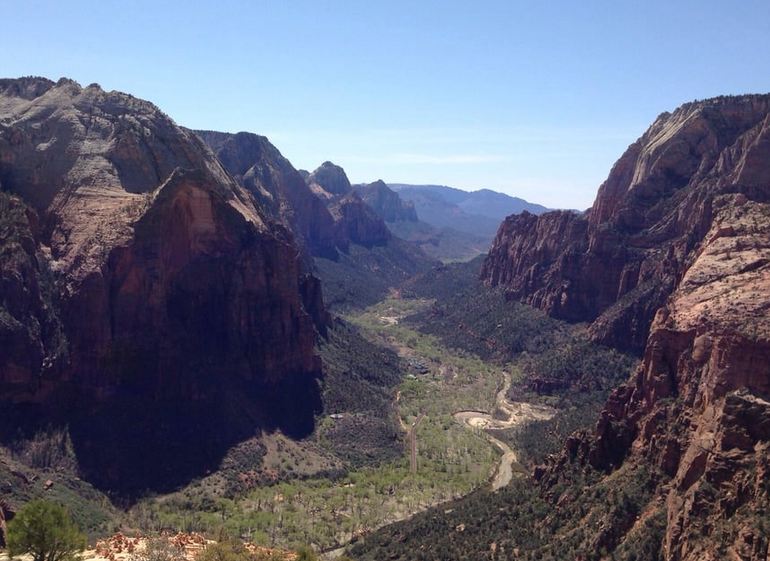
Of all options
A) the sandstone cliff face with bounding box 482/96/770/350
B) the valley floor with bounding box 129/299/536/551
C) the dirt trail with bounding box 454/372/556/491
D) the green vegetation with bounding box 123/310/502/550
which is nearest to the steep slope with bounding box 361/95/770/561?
the valley floor with bounding box 129/299/536/551

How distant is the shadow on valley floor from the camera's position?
260 ft

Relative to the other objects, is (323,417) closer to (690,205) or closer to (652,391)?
(652,391)

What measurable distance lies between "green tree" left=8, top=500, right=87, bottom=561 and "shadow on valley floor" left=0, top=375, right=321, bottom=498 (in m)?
27.3

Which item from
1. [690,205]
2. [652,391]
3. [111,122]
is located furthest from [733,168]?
[111,122]

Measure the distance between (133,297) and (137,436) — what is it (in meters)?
17.6

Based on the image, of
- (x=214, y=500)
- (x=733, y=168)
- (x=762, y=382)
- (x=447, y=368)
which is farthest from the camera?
(x=447, y=368)

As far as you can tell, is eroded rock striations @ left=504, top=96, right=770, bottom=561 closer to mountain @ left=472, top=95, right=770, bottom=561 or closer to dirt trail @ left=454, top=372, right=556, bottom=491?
mountain @ left=472, top=95, right=770, bottom=561

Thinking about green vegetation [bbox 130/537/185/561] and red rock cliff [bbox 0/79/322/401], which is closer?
green vegetation [bbox 130/537/185/561]

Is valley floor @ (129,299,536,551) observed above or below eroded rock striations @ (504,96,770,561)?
below

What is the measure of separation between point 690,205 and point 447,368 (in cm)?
5969

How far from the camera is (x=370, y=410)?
113688 mm

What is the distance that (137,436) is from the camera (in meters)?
86.4

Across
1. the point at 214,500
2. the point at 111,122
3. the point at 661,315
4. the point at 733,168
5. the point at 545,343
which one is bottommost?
the point at 214,500

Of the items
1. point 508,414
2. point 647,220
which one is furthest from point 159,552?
point 647,220
